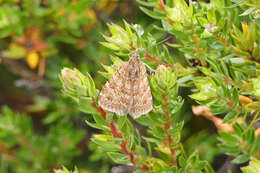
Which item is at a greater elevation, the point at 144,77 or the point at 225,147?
the point at 144,77

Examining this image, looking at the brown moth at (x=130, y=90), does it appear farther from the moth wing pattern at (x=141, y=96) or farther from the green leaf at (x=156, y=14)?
the green leaf at (x=156, y=14)

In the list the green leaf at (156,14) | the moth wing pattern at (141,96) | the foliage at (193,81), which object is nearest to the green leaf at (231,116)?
the foliage at (193,81)

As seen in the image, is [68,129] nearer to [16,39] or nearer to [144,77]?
[16,39]

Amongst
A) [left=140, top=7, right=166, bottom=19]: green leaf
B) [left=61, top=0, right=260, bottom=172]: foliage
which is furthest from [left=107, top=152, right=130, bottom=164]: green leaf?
[left=140, top=7, right=166, bottom=19]: green leaf

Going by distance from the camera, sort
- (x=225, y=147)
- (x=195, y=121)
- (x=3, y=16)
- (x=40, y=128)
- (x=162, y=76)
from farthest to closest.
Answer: (x=40, y=128) → (x=195, y=121) → (x=3, y=16) → (x=225, y=147) → (x=162, y=76)

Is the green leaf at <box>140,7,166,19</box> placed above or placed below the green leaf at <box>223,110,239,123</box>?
above

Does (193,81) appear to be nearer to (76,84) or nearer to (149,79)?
(149,79)

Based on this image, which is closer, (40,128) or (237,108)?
(237,108)

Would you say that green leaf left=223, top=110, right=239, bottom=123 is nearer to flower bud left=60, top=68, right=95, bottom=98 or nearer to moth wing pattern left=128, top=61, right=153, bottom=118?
moth wing pattern left=128, top=61, right=153, bottom=118

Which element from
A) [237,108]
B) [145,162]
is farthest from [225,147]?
[145,162]
